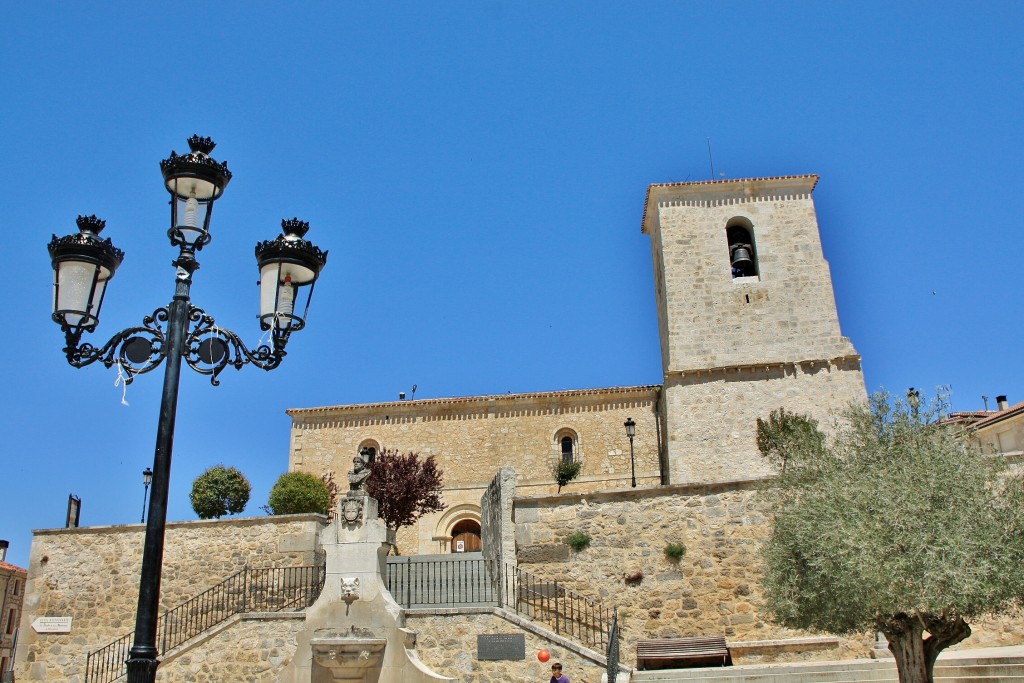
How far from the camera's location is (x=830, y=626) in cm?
1170

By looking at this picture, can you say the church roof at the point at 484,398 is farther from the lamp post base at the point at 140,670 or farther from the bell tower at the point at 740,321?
the lamp post base at the point at 140,670

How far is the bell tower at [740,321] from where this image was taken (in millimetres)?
23797

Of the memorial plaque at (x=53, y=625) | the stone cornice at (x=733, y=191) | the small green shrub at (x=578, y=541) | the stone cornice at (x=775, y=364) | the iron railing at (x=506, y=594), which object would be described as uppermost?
the stone cornice at (x=733, y=191)

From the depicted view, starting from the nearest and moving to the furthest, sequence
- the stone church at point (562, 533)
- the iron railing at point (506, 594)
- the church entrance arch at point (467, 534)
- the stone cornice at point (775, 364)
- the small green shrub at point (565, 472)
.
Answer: the stone church at point (562, 533)
the iron railing at point (506, 594)
the stone cornice at point (775, 364)
the small green shrub at point (565, 472)
the church entrance arch at point (467, 534)

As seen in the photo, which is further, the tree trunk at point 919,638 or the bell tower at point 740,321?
the bell tower at point 740,321

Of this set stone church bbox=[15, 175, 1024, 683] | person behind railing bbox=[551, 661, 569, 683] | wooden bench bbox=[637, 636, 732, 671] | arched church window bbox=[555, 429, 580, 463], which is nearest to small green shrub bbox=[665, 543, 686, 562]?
stone church bbox=[15, 175, 1024, 683]

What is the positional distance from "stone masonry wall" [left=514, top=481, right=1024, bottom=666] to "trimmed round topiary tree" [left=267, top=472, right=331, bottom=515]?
6415mm

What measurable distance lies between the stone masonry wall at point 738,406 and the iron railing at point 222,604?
35.9ft

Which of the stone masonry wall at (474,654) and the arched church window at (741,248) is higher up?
the arched church window at (741,248)

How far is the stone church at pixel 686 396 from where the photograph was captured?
2400 centimetres

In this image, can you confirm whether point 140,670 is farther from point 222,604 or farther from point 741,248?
Answer: point 741,248

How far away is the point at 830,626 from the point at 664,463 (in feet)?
50.9

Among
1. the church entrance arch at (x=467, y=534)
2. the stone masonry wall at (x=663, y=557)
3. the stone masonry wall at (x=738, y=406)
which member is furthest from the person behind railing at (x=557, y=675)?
the church entrance arch at (x=467, y=534)

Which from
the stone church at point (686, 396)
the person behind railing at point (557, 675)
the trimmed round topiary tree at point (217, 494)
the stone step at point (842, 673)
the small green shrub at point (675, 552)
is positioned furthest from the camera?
the stone church at point (686, 396)
